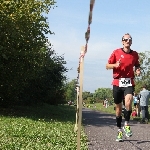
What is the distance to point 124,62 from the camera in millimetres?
7801

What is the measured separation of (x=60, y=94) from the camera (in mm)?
55219

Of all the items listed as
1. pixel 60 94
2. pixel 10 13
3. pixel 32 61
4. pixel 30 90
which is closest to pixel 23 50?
pixel 32 61

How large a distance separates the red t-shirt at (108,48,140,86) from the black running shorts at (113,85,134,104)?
0.13m

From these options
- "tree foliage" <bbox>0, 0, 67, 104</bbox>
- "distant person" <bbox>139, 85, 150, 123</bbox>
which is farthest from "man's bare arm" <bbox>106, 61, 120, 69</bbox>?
"tree foliage" <bbox>0, 0, 67, 104</bbox>

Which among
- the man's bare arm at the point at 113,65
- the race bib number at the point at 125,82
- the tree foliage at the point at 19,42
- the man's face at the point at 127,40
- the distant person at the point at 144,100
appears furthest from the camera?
the tree foliage at the point at 19,42

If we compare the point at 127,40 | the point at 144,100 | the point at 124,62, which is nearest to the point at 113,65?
the point at 124,62

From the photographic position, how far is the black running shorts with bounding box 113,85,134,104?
7969mm

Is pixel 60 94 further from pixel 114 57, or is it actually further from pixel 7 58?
pixel 114 57

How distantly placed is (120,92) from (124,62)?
725 millimetres

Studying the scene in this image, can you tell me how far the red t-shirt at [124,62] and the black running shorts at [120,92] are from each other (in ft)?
0.42

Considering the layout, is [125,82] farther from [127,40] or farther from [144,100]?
[144,100]

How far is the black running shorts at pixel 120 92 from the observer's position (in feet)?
26.1

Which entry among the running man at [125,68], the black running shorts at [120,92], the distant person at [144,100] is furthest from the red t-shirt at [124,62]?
the distant person at [144,100]

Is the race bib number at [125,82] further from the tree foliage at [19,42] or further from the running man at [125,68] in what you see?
the tree foliage at [19,42]
